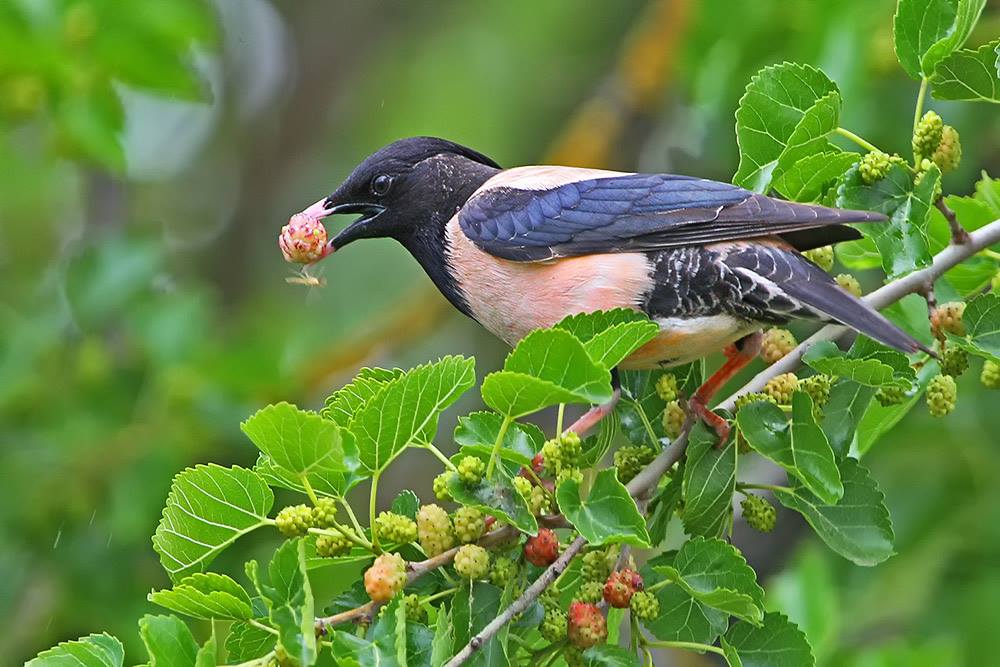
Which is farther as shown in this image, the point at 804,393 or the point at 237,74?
the point at 237,74

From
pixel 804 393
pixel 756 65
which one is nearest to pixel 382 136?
pixel 756 65

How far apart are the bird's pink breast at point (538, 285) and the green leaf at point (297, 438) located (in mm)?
1287

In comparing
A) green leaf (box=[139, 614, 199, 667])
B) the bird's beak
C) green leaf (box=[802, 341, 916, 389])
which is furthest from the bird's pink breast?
green leaf (box=[139, 614, 199, 667])

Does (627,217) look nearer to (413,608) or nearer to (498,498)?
(498,498)

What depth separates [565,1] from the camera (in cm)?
1234

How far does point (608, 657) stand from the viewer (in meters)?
3.07

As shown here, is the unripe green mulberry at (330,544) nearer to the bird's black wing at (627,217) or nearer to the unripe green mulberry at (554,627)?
the unripe green mulberry at (554,627)

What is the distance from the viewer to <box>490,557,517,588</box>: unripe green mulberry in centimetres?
315

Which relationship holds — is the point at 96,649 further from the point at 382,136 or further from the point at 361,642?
the point at 382,136

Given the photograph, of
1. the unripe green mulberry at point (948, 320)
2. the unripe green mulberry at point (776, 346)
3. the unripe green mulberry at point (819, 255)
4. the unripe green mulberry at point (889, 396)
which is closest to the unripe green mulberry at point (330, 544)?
the unripe green mulberry at point (889, 396)

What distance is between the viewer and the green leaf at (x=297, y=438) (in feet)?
9.49

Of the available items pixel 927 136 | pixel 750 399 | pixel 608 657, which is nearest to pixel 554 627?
pixel 608 657

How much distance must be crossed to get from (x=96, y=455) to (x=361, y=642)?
12.6 ft

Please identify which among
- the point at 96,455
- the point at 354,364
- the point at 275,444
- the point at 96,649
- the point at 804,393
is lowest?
the point at 354,364
